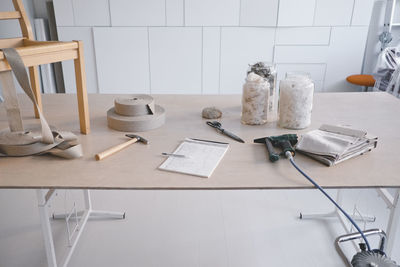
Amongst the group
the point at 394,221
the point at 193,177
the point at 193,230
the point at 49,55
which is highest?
the point at 49,55

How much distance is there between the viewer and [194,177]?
40.0 inches

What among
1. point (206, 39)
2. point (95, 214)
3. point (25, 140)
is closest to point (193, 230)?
point (95, 214)

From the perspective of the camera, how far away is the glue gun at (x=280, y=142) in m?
1.12

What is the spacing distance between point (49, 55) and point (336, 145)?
37.4 inches

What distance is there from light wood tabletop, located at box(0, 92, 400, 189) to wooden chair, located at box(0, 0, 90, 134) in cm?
11

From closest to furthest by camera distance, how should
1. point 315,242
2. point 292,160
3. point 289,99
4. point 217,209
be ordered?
point 292,160 → point 289,99 → point 315,242 → point 217,209

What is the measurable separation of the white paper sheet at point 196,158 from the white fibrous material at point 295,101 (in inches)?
11.4

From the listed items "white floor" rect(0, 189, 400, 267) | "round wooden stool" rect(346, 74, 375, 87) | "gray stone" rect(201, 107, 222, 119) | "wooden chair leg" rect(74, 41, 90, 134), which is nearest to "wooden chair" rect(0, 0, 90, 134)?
"wooden chair leg" rect(74, 41, 90, 134)

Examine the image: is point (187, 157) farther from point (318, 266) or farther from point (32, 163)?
point (318, 266)

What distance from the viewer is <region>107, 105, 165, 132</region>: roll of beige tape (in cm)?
132

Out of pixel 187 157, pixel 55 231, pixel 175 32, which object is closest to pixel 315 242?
pixel 187 157

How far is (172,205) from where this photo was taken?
7.09 ft

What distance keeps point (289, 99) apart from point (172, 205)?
1.14 m

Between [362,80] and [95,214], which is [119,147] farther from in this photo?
[362,80]
